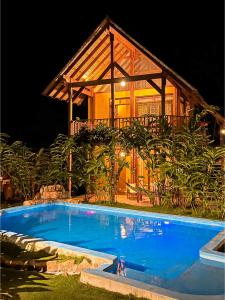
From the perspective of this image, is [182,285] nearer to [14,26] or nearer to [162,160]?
[162,160]

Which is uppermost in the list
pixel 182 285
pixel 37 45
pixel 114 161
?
pixel 37 45

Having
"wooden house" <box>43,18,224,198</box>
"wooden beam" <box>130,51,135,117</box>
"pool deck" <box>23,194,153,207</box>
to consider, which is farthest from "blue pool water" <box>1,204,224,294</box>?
"wooden beam" <box>130,51,135,117</box>

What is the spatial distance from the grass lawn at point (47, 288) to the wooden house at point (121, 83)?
28.1 ft

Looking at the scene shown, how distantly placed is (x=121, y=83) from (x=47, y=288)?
11211mm

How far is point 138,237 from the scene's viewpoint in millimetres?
9016

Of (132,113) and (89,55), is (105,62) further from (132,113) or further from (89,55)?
(132,113)

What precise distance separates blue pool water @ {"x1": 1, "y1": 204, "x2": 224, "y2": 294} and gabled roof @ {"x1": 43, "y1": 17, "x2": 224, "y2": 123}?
5333mm

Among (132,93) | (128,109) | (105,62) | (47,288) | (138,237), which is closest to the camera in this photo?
(47,288)

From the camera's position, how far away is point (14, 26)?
1105 inches

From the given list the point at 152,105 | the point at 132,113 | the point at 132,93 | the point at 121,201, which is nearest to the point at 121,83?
the point at 132,93

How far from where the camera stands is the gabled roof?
1323 cm

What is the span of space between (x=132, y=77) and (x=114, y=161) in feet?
11.0

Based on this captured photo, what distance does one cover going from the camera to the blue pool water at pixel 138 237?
20.2 ft

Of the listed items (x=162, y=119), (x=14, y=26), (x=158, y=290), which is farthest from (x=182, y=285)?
(x=14, y=26)
